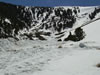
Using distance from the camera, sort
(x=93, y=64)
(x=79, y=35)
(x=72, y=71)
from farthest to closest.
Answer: (x=79, y=35) < (x=93, y=64) < (x=72, y=71)

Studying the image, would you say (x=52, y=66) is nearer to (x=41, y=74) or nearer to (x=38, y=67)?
(x=38, y=67)

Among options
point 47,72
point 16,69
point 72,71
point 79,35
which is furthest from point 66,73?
point 79,35

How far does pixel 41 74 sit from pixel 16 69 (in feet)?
8.43

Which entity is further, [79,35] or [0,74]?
[79,35]

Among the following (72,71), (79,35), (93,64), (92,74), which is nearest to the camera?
(92,74)

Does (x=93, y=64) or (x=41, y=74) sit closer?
(x=41, y=74)

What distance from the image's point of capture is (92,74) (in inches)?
408

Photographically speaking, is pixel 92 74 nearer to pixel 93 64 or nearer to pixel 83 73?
pixel 83 73

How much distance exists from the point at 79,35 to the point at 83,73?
45.4 m

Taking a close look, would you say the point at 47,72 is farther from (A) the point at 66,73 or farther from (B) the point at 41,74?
(A) the point at 66,73

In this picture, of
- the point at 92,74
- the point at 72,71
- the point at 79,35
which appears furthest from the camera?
the point at 79,35

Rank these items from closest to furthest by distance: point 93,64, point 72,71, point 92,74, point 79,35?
point 92,74
point 72,71
point 93,64
point 79,35

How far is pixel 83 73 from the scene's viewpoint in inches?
420

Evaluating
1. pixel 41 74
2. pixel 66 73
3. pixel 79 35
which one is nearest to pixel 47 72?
pixel 41 74
